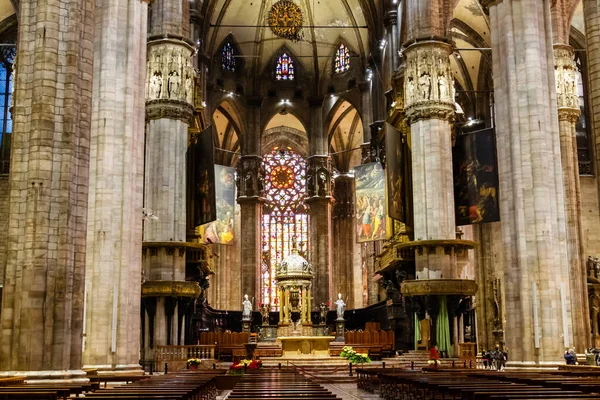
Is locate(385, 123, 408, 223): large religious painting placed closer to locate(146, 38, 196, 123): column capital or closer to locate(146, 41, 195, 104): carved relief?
locate(146, 38, 196, 123): column capital

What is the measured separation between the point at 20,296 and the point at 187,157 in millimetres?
22086

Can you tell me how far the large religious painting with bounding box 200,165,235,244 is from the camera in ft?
134

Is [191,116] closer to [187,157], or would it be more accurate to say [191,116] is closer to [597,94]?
[187,157]

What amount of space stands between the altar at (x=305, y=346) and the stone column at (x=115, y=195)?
12081 mm

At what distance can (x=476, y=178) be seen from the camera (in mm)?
32750

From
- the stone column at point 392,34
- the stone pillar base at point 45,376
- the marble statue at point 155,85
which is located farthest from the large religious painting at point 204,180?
the stone pillar base at point 45,376

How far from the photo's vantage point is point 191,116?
35188 mm

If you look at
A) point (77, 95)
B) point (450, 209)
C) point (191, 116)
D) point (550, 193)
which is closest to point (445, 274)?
point (450, 209)

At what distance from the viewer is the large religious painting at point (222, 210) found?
41.0m

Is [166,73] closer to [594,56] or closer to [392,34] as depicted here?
[392,34]

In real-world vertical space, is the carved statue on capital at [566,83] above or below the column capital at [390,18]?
below

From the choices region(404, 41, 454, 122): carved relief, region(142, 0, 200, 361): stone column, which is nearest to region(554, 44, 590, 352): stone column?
region(404, 41, 454, 122): carved relief

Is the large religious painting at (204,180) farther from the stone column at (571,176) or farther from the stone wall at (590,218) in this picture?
the stone wall at (590,218)

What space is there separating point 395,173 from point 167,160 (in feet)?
34.7
